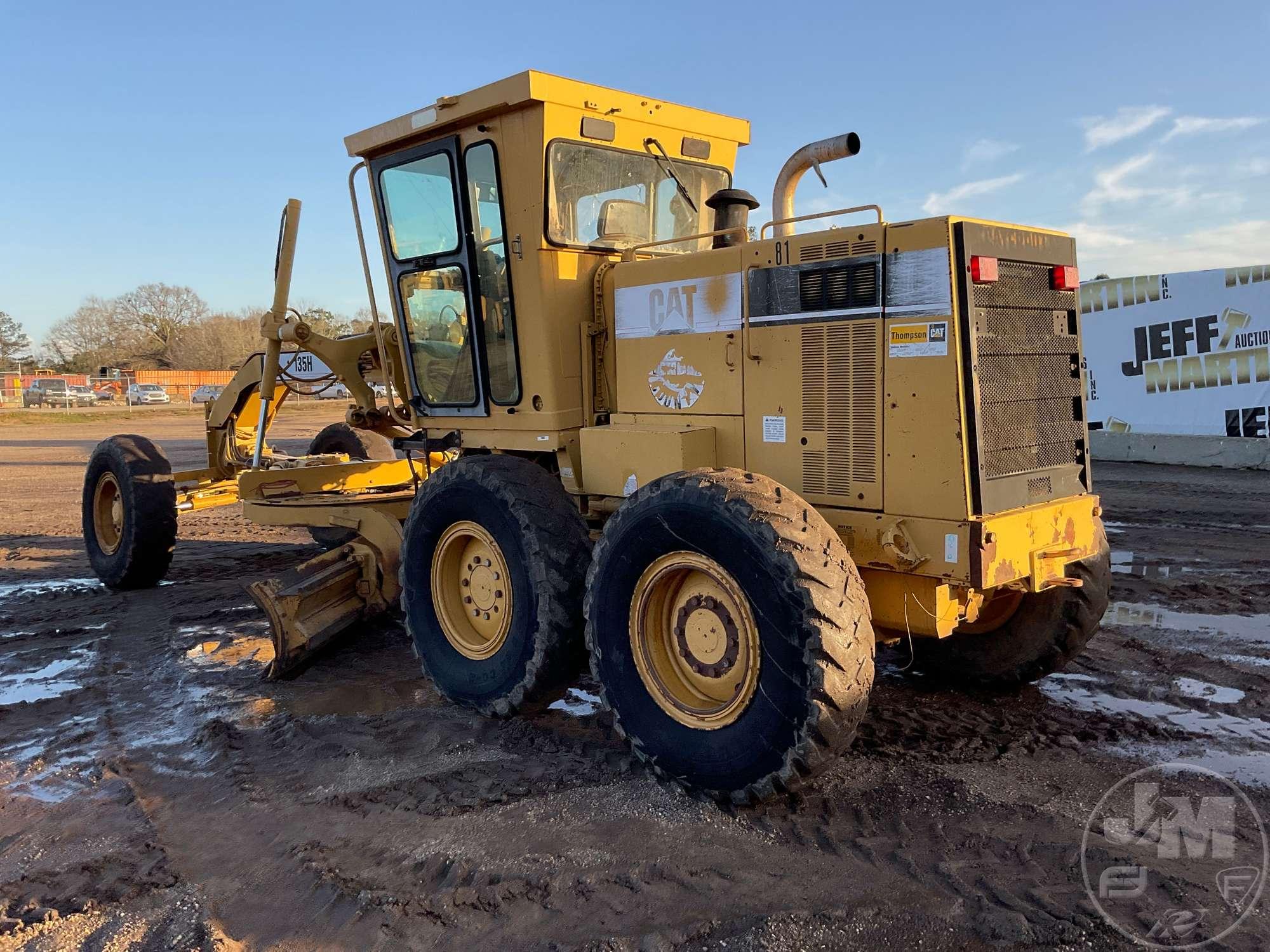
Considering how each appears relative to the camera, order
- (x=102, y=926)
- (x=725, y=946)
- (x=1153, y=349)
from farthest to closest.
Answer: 1. (x=1153, y=349)
2. (x=102, y=926)
3. (x=725, y=946)

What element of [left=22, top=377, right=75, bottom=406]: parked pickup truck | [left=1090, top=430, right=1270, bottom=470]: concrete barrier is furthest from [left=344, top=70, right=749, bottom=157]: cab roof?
[left=22, top=377, right=75, bottom=406]: parked pickup truck

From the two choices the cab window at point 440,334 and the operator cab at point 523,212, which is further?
the cab window at point 440,334

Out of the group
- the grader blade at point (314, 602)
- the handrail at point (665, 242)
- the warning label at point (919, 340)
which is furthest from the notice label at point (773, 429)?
the grader blade at point (314, 602)

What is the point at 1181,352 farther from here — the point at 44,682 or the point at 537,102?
the point at 44,682

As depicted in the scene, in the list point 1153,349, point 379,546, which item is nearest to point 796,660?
point 379,546

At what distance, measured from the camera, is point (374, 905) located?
328 cm

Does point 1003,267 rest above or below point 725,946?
above

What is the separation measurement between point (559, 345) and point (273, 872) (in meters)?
3.00

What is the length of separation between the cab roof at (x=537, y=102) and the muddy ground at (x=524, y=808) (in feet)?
10.8

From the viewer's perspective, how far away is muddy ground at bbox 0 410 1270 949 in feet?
10.3

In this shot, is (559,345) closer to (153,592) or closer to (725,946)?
(725,946)

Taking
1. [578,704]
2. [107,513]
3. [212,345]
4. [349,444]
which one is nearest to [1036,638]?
[578,704]

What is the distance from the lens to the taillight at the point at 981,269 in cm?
387

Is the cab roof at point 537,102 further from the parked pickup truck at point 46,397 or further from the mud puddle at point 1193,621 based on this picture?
the parked pickup truck at point 46,397
